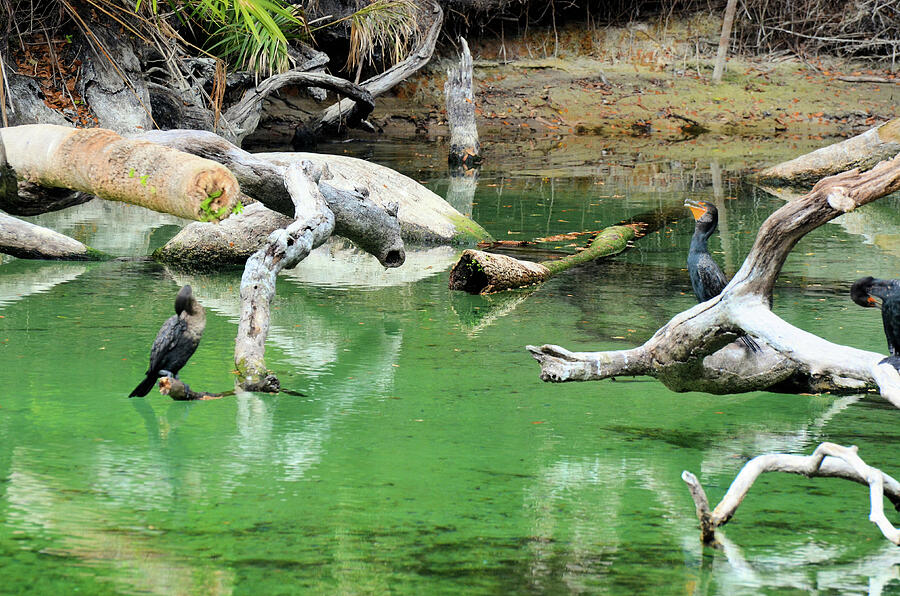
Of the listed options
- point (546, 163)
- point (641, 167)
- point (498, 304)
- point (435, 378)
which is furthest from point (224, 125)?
point (435, 378)

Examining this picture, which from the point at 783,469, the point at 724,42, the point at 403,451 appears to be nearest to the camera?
the point at 783,469

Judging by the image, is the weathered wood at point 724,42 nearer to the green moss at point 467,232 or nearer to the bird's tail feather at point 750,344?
the green moss at point 467,232

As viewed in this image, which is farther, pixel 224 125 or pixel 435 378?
pixel 224 125

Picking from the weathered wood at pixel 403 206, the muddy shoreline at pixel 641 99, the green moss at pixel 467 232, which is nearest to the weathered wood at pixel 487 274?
the weathered wood at pixel 403 206

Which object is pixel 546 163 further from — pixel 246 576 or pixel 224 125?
pixel 246 576

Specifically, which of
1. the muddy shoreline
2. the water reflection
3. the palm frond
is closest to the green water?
the water reflection

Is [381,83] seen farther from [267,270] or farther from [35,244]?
[267,270]

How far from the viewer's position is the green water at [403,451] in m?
3.24

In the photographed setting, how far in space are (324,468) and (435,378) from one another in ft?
4.49

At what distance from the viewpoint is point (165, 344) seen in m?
4.78

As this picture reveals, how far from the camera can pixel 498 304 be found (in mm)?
6984

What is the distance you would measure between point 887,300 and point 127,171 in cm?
266

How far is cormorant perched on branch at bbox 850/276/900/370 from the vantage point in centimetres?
380

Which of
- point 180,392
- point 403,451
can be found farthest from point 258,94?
point 403,451
